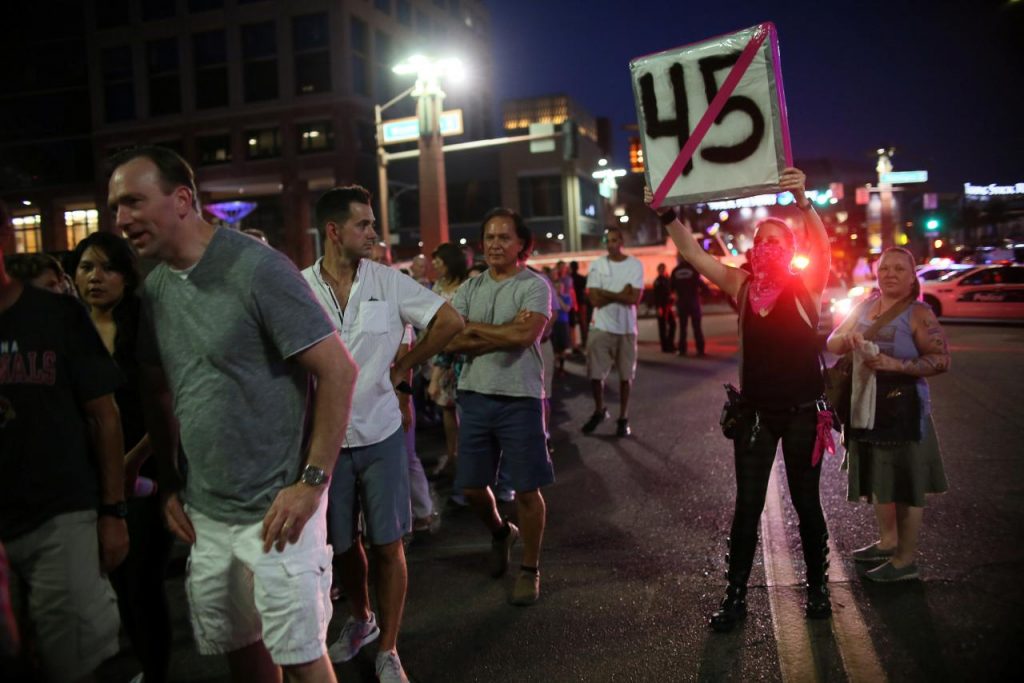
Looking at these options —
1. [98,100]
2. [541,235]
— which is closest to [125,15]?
[98,100]

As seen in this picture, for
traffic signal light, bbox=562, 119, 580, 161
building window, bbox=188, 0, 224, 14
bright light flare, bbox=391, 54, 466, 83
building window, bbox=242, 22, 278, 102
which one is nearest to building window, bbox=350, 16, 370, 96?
building window, bbox=242, 22, 278, 102

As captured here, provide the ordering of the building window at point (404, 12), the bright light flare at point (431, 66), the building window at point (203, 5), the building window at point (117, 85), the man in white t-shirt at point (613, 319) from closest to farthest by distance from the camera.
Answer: the man in white t-shirt at point (613, 319) < the bright light flare at point (431, 66) < the building window at point (203, 5) < the building window at point (117, 85) < the building window at point (404, 12)

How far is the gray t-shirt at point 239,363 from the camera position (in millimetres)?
2340

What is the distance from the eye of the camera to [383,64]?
4588cm

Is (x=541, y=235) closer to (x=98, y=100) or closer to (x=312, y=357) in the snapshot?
(x=98, y=100)

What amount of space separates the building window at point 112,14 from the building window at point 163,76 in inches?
83.7

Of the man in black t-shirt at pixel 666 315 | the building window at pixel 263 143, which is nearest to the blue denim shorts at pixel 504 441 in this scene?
the man in black t-shirt at pixel 666 315

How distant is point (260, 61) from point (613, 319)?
41.3 meters

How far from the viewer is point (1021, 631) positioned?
11.9 feet

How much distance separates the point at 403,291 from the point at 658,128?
167 centimetres

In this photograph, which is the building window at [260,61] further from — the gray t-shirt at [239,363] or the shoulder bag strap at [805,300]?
the gray t-shirt at [239,363]

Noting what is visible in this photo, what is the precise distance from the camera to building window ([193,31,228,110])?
44438 millimetres

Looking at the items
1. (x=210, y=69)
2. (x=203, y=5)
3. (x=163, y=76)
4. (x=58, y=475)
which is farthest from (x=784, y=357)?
(x=163, y=76)

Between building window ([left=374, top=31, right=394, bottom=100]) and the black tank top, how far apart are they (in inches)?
1734
